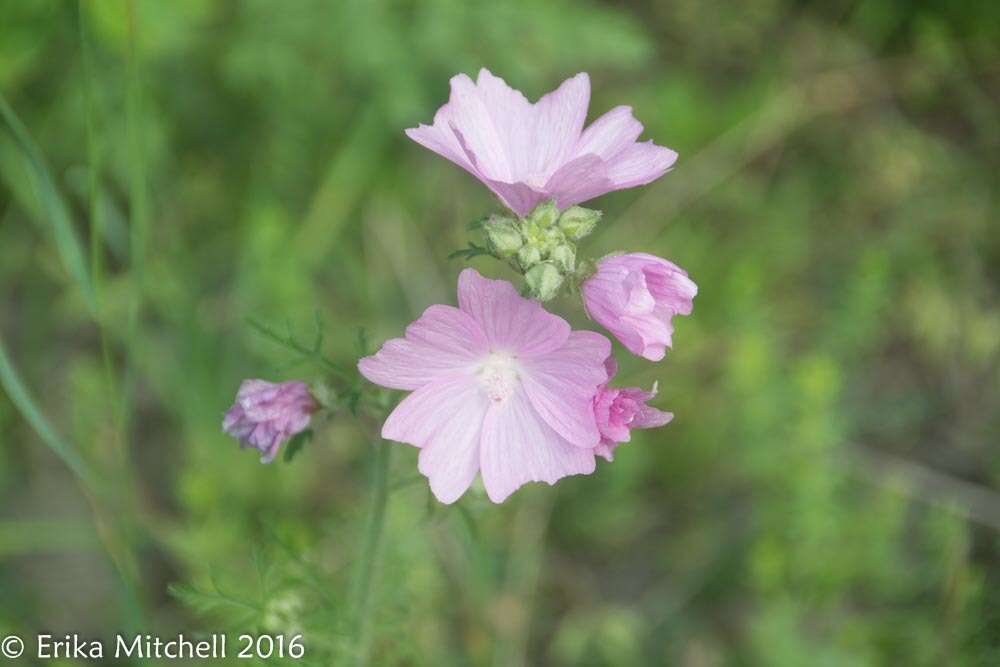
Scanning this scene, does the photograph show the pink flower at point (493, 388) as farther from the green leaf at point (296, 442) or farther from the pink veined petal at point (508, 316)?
the green leaf at point (296, 442)

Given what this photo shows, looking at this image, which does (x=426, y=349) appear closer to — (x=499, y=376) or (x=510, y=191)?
(x=499, y=376)

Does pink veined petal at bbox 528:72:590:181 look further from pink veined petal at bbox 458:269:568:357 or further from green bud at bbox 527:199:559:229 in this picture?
pink veined petal at bbox 458:269:568:357

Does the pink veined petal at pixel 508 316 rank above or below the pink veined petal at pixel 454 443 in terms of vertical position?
above

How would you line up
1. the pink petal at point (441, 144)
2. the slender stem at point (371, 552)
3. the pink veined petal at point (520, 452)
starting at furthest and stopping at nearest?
the slender stem at point (371, 552)
the pink veined petal at point (520, 452)
the pink petal at point (441, 144)

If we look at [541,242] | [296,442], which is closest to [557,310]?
[296,442]

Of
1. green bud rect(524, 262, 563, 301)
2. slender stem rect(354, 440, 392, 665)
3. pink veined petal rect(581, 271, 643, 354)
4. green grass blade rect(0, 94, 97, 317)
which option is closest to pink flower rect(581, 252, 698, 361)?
pink veined petal rect(581, 271, 643, 354)

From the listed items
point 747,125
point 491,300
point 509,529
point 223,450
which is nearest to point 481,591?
point 509,529

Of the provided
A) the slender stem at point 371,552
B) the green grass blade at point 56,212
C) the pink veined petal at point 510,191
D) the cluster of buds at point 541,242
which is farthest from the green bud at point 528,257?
the green grass blade at point 56,212
